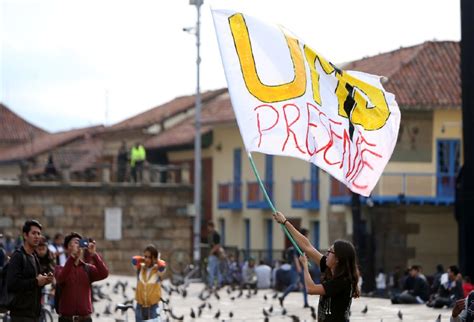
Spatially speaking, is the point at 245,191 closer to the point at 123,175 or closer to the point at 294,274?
the point at 123,175

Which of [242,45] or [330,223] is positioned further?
[330,223]

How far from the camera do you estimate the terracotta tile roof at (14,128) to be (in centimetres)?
10025

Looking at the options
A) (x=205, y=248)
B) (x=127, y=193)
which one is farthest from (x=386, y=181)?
(x=127, y=193)

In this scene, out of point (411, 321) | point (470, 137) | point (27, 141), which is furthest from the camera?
point (27, 141)

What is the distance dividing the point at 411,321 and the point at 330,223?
2791cm

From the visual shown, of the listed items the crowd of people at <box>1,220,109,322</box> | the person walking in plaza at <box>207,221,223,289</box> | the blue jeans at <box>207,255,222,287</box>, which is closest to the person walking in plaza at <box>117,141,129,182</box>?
the blue jeans at <box>207,255,222,287</box>

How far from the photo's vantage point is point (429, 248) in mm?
50344

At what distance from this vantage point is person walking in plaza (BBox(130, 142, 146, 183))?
53.7 metres

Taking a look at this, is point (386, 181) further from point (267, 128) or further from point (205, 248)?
point (267, 128)

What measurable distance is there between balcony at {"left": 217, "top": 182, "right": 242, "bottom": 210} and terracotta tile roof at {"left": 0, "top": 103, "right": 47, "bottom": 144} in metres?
39.4

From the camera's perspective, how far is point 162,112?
242 feet

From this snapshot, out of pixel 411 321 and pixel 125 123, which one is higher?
pixel 125 123

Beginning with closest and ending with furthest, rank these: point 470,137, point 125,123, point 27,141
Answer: point 470,137 < point 125,123 < point 27,141

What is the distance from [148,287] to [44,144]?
6923 centimetres
